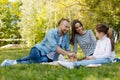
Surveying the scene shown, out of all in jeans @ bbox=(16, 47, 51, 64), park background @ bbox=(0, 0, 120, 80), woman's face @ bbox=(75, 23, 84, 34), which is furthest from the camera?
woman's face @ bbox=(75, 23, 84, 34)

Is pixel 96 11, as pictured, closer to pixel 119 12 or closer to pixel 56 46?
pixel 119 12

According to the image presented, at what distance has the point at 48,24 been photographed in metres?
27.7

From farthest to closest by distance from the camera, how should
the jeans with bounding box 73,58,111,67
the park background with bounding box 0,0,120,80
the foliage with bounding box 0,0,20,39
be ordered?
the foliage with bounding box 0,0,20,39, the jeans with bounding box 73,58,111,67, the park background with bounding box 0,0,120,80

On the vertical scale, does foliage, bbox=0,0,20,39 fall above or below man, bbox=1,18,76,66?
below

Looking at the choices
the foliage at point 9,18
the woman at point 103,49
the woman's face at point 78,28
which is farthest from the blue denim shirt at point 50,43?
the foliage at point 9,18

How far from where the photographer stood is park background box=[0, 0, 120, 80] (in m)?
4.87

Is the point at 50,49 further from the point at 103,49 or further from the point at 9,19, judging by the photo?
the point at 9,19

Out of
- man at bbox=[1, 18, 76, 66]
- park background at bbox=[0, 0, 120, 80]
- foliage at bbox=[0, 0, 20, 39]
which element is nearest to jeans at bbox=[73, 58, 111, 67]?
park background at bbox=[0, 0, 120, 80]

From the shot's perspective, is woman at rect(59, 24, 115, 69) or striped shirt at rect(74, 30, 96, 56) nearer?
woman at rect(59, 24, 115, 69)

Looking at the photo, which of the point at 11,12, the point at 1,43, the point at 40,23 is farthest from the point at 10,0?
the point at 40,23

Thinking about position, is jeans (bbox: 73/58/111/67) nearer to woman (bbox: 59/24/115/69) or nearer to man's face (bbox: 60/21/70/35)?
woman (bbox: 59/24/115/69)

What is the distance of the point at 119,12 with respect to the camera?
73.9ft

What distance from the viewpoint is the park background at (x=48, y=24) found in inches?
192

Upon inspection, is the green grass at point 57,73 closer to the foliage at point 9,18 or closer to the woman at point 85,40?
the woman at point 85,40
